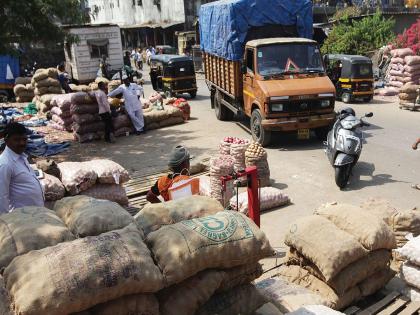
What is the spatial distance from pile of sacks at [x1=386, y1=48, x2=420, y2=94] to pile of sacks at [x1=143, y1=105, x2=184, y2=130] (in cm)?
878

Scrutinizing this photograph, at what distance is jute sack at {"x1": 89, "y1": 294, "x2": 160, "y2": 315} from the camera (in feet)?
8.81

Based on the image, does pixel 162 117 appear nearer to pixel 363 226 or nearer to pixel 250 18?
pixel 250 18

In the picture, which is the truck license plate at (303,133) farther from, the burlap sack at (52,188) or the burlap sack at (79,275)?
the burlap sack at (79,275)

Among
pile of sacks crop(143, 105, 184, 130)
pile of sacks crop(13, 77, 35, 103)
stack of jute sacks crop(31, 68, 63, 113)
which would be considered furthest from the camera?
pile of sacks crop(13, 77, 35, 103)

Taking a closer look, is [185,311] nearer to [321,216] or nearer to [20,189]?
[321,216]

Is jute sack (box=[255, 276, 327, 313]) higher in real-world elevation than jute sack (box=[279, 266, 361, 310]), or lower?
higher

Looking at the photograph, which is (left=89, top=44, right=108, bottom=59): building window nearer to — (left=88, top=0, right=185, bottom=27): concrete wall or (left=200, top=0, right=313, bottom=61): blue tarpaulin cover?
(left=200, top=0, right=313, bottom=61): blue tarpaulin cover

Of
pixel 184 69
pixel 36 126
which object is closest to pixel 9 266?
pixel 36 126

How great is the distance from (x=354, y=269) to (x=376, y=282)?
1.42ft

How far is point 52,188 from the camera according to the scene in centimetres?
594

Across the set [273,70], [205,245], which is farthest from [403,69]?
[205,245]

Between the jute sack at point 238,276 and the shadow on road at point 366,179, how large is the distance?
476 cm

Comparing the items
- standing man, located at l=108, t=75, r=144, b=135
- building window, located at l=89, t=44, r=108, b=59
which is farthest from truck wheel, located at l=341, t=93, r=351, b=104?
building window, located at l=89, t=44, r=108, b=59

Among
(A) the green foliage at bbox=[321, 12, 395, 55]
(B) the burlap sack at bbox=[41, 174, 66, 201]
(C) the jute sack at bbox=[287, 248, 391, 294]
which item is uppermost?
(A) the green foliage at bbox=[321, 12, 395, 55]
